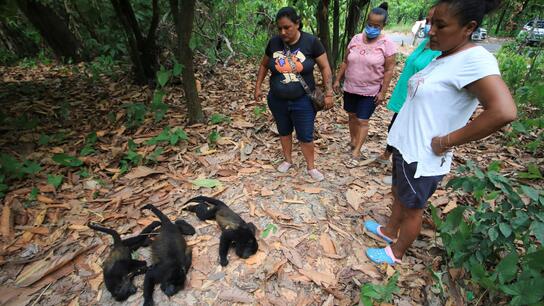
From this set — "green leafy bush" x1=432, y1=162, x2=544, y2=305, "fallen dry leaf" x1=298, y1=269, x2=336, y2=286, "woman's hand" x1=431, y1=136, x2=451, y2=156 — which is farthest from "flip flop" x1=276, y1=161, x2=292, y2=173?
"woman's hand" x1=431, y1=136, x2=451, y2=156

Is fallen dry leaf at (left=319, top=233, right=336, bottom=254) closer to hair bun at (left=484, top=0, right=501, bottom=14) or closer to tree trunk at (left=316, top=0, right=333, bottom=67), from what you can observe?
hair bun at (left=484, top=0, right=501, bottom=14)

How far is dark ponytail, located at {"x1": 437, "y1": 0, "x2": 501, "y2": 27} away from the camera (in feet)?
5.43

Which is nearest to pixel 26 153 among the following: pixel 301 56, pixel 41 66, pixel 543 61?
pixel 301 56

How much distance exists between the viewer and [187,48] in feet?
14.6

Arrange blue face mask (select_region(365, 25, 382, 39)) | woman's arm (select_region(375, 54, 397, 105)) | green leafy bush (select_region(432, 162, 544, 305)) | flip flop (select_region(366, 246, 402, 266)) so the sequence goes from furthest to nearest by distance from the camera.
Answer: woman's arm (select_region(375, 54, 397, 105)), blue face mask (select_region(365, 25, 382, 39)), flip flop (select_region(366, 246, 402, 266)), green leafy bush (select_region(432, 162, 544, 305))

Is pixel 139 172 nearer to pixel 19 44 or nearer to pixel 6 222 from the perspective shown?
pixel 6 222

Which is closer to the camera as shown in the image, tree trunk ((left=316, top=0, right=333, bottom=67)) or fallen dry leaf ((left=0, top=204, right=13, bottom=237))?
fallen dry leaf ((left=0, top=204, right=13, bottom=237))

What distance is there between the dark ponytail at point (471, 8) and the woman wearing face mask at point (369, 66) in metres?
2.04

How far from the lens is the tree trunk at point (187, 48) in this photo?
419 cm

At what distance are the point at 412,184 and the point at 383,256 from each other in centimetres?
98

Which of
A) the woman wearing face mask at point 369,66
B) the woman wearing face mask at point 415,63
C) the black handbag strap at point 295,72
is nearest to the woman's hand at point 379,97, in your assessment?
the woman wearing face mask at point 369,66

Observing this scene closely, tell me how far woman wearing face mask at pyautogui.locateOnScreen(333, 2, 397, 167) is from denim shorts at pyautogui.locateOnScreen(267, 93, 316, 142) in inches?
32.5

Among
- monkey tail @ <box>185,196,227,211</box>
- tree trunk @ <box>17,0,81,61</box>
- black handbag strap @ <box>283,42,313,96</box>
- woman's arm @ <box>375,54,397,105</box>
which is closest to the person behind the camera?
black handbag strap @ <box>283,42,313,96</box>

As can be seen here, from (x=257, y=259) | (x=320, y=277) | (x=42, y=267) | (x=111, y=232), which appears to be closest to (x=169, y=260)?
(x=111, y=232)
